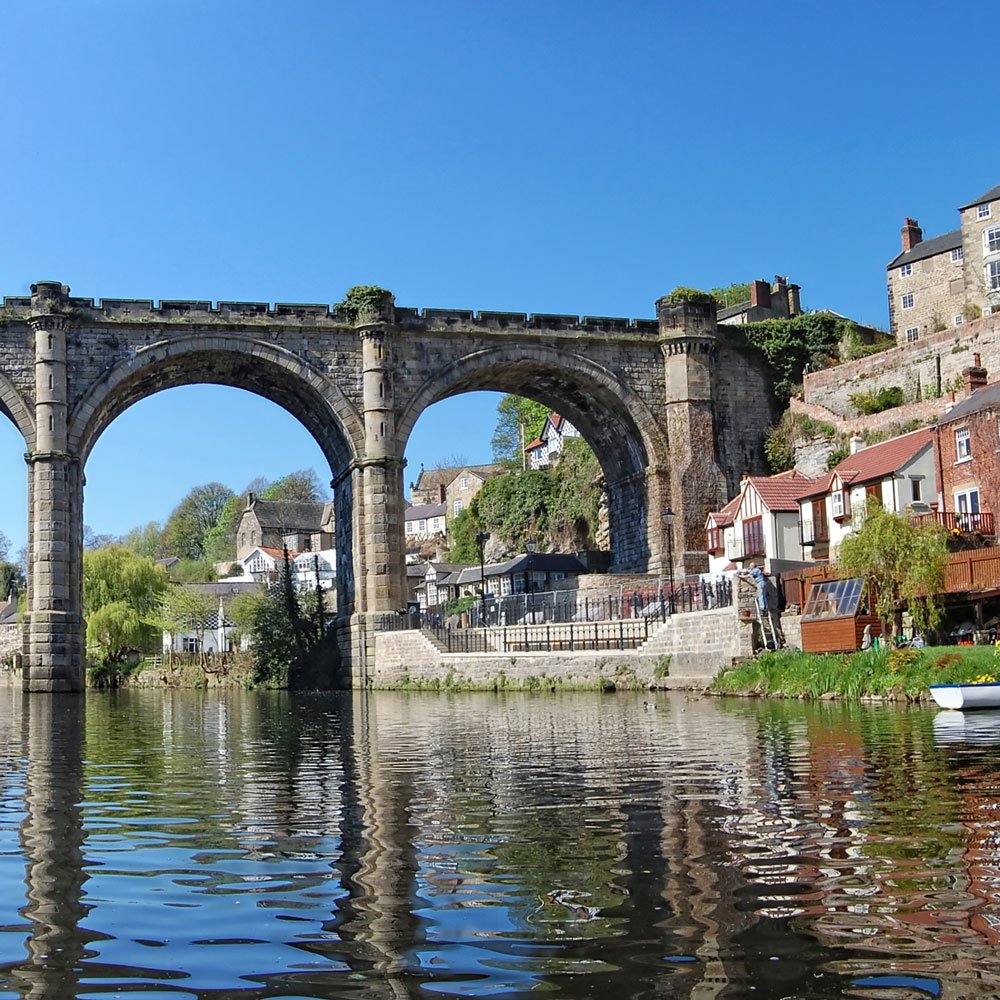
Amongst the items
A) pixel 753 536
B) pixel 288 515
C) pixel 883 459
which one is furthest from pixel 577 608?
pixel 288 515

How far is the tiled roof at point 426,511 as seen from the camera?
11275 cm

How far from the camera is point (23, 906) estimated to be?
6.92 metres

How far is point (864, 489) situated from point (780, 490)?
4.70 m

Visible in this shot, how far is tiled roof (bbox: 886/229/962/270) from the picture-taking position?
66875 mm

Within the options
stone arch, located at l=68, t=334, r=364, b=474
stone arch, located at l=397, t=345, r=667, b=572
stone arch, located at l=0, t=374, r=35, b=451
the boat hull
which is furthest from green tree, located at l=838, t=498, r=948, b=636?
stone arch, located at l=0, t=374, r=35, b=451

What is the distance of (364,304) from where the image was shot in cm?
4522

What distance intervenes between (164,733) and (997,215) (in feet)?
171

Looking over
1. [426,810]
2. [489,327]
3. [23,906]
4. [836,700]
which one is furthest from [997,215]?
[23,906]

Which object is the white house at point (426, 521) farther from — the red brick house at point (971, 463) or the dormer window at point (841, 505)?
the red brick house at point (971, 463)

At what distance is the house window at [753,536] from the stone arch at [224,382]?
1354cm

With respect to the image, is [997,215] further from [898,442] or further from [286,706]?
[286,706]

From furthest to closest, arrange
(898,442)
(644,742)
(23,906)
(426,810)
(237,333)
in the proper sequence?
(237,333)
(898,442)
(644,742)
(426,810)
(23,906)

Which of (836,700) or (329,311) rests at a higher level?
(329,311)

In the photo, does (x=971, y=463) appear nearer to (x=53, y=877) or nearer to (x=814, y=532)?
(x=814, y=532)
